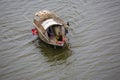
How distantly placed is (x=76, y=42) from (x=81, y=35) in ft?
3.39

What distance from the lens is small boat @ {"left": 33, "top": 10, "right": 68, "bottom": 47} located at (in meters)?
17.9

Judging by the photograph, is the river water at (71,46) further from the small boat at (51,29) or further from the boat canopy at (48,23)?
the boat canopy at (48,23)

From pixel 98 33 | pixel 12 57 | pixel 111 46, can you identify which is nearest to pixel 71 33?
pixel 98 33

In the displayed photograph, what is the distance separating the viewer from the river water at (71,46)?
15711 millimetres

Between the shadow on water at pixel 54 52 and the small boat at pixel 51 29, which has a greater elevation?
the small boat at pixel 51 29

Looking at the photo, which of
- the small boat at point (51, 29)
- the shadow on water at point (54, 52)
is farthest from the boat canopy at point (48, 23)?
the shadow on water at point (54, 52)

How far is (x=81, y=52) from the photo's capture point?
17266 millimetres

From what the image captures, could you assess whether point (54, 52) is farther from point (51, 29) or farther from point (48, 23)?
point (48, 23)

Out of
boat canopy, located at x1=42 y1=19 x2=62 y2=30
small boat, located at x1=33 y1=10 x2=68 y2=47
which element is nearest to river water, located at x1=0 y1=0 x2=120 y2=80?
small boat, located at x1=33 y1=10 x2=68 y2=47

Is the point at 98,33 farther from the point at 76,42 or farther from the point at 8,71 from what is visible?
the point at 8,71

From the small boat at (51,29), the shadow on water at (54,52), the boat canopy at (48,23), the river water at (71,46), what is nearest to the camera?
the river water at (71,46)

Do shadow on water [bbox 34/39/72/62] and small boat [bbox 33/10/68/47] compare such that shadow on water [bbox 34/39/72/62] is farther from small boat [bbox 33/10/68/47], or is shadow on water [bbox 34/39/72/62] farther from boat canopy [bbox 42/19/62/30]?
boat canopy [bbox 42/19/62/30]

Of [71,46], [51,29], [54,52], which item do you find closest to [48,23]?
[51,29]

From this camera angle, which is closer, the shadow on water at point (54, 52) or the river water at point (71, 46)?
the river water at point (71, 46)
